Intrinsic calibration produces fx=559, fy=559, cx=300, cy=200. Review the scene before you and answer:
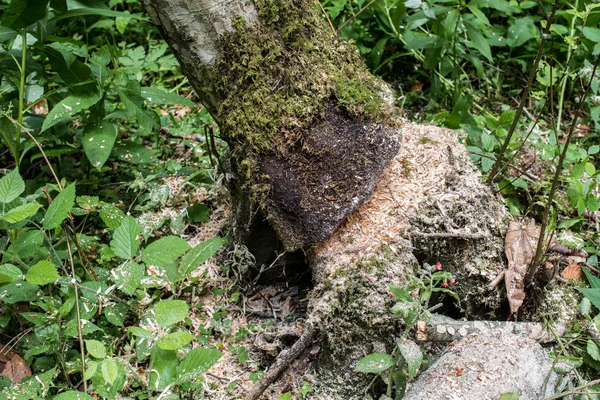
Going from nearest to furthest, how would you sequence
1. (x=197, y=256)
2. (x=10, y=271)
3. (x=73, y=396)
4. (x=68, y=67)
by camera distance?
(x=73, y=396)
(x=10, y=271)
(x=197, y=256)
(x=68, y=67)

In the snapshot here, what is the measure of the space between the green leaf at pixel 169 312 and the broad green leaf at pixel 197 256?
0.90 ft

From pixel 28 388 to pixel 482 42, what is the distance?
115 inches

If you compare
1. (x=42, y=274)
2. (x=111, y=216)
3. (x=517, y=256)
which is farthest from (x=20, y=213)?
(x=517, y=256)

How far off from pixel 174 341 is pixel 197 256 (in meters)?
0.44

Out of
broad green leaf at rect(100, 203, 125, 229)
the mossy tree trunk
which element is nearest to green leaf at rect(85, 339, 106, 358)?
broad green leaf at rect(100, 203, 125, 229)

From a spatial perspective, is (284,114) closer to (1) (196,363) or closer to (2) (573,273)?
(1) (196,363)

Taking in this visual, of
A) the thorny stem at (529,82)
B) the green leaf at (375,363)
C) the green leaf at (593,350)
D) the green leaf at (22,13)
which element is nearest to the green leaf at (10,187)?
the green leaf at (22,13)

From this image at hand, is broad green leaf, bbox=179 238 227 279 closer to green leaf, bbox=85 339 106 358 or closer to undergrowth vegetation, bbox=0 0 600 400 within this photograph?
undergrowth vegetation, bbox=0 0 600 400

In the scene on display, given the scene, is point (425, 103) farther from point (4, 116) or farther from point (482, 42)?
point (4, 116)

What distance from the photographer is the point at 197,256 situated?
231 centimetres

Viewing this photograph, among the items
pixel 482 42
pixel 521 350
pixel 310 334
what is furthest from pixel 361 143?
pixel 482 42

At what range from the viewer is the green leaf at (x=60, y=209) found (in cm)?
212

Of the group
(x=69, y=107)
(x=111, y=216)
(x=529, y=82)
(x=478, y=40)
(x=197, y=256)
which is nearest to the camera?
(x=529, y=82)

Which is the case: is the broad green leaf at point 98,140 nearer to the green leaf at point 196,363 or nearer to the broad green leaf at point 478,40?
the green leaf at point 196,363
